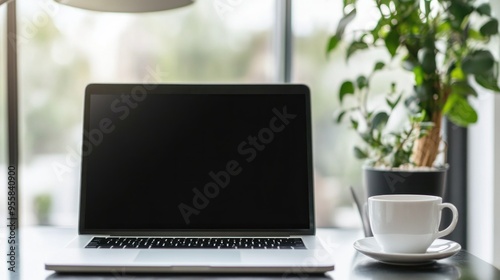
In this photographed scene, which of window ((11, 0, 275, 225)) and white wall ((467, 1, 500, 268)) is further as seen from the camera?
window ((11, 0, 275, 225))

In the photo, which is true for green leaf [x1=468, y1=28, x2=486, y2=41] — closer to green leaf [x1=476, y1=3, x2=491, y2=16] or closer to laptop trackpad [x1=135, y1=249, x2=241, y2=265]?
green leaf [x1=476, y1=3, x2=491, y2=16]

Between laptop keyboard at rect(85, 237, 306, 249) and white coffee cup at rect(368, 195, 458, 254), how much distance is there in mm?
140

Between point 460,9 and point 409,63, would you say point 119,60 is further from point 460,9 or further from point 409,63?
point 460,9

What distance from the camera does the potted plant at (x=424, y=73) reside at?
4.75ft

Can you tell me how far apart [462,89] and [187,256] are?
868 millimetres

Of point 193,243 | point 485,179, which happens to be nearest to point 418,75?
point 485,179

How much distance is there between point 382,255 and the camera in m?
0.98

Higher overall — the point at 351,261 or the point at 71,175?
the point at 71,175

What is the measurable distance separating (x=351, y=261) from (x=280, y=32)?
0.84 meters

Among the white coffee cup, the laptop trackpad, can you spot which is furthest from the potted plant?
the laptop trackpad

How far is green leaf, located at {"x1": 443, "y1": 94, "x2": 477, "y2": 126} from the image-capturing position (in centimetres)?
151

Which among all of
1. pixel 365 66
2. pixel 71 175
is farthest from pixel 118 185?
pixel 365 66

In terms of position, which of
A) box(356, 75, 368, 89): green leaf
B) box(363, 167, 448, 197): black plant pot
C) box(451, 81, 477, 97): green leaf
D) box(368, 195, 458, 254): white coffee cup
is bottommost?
box(368, 195, 458, 254): white coffee cup

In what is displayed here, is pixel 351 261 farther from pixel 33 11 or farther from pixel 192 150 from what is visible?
pixel 33 11
